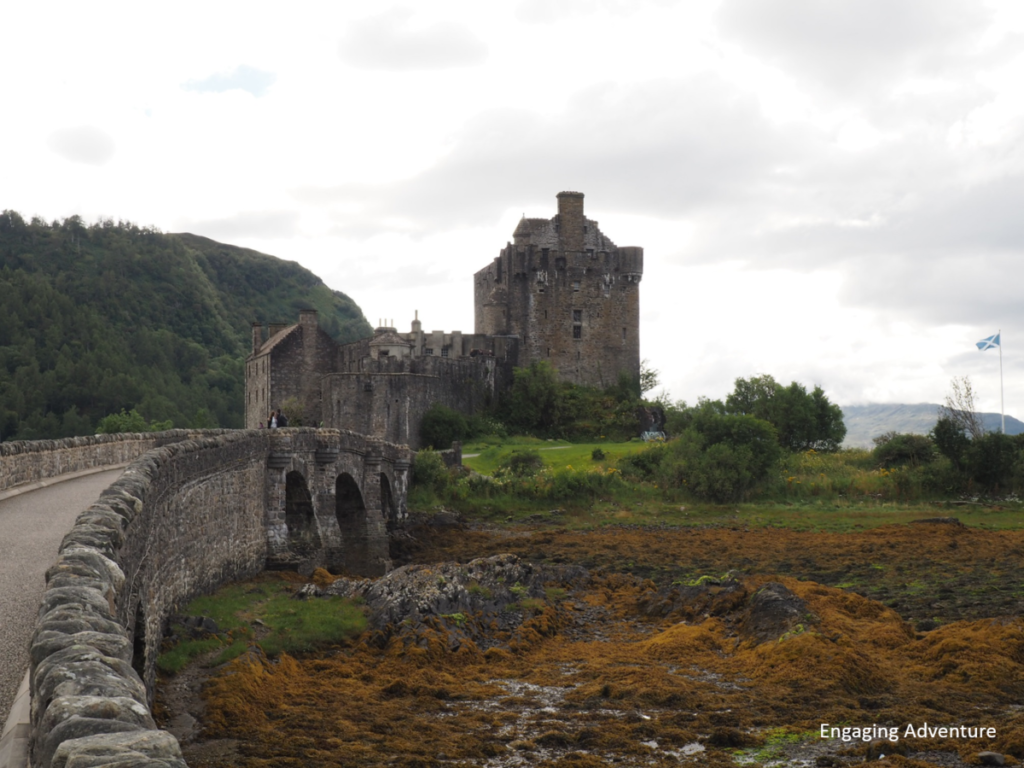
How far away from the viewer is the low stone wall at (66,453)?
1956 cm

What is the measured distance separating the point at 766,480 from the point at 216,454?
28090mm

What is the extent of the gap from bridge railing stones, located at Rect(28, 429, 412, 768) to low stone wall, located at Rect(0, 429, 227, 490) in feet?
3.25

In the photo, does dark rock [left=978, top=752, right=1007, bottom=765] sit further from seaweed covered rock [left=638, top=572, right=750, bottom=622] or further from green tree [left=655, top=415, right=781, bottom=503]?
green tree [left=655, top=415, right=781, bottom=503]

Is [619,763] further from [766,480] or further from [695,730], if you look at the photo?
[766,480]

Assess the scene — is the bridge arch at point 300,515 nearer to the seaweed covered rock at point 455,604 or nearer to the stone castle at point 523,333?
the seaweed covered rock at point 455,604

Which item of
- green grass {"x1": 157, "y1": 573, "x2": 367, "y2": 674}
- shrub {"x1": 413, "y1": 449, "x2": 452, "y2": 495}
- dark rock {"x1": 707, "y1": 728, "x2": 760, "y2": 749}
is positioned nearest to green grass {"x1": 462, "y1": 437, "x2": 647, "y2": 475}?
shrub {"x1": 413, "y1": 449, "x2": 452, "y2": 495}

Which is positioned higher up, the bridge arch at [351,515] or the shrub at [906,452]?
the shrub at [906,452]

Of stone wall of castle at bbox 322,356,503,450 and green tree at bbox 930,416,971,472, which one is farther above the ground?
stone wall of castle at bbox 322,356,503,450

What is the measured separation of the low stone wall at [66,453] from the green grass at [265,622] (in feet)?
11.4

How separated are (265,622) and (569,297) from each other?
1922 inches

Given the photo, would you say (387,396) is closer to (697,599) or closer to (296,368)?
(296,368)

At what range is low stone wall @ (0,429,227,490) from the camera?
64.2 ft

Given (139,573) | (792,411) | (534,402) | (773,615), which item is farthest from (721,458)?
(139,573)

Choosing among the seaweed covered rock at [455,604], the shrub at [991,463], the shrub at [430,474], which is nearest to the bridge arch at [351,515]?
the seaweed covered rock at [455,604]
